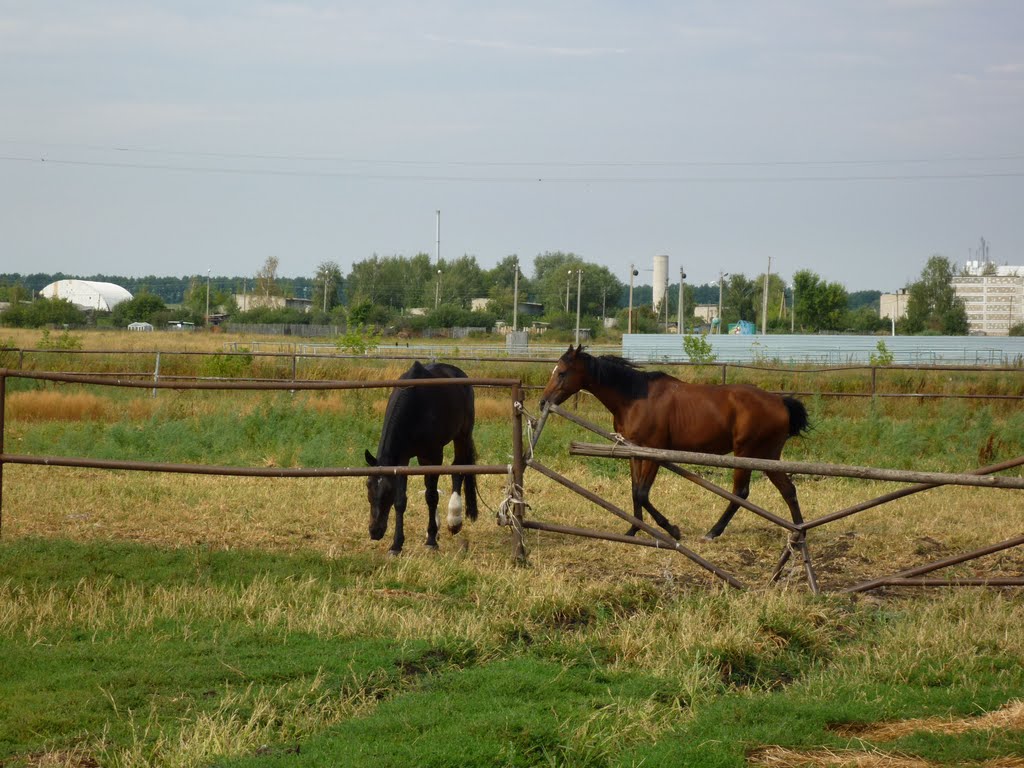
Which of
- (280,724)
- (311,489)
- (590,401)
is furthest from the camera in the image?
(590,401)

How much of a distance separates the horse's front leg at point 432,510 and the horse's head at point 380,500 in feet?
1.15

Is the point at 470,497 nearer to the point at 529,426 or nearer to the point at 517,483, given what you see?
the point at 529,426

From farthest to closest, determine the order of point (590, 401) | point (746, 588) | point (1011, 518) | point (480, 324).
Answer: point (480, 324), point (590, 401), point (1011, 518), point (746, 588)

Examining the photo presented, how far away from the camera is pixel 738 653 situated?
4.95m

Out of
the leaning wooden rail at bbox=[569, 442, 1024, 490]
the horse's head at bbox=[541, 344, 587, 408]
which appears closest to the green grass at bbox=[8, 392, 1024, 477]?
the horse's head at bbox=[541, 344, 587, 408]

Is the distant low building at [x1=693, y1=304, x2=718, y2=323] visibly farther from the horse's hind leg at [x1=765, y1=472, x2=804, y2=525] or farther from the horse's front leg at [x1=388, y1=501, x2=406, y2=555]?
the horse's front leg at [x1=388, y1=501, x2=406, y2=555]

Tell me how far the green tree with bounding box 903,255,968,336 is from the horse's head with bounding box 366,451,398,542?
6822 centimetres

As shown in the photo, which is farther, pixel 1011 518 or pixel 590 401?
pixel 590 401

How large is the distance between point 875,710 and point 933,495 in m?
7.68

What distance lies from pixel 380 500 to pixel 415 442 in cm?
73

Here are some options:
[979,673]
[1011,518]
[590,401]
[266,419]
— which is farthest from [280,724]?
[590,401]

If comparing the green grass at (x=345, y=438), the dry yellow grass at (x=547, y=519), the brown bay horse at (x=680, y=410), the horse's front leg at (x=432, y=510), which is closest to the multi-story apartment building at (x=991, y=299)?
the green grass at (x=345, y=438)

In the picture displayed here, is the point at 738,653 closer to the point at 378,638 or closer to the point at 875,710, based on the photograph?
the point at 875,710

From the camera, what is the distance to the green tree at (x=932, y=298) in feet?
232
